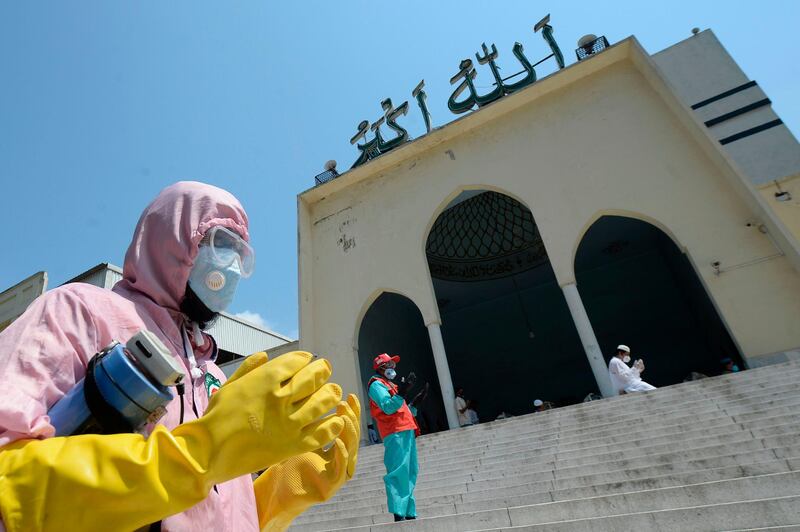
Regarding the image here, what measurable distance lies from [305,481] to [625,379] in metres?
6.04

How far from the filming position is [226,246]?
1290mm

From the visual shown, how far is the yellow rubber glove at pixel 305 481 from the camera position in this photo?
1.22 m

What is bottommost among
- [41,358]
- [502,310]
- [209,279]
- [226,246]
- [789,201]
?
[41,358]

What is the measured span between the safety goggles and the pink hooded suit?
0.02 metres

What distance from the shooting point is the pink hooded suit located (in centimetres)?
72

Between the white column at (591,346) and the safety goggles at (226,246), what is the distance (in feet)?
21.2

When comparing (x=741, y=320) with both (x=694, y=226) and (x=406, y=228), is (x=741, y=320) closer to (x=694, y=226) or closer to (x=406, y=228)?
(x=694, y=226)

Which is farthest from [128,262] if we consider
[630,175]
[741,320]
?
[630,175]

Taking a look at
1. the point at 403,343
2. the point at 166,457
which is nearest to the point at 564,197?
the point at 403,343

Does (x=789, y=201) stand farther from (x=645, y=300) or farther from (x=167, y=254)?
(x=167, y=254)

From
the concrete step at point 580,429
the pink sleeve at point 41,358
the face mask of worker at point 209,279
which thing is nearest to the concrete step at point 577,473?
the concrete step at point 580,429

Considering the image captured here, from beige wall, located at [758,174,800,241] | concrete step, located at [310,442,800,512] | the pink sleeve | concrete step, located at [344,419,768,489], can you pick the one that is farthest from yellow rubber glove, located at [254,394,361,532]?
beige wall, located at [758,174,800,241]

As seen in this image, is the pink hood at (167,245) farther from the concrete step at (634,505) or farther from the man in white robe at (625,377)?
the man in white robe at (625,377)

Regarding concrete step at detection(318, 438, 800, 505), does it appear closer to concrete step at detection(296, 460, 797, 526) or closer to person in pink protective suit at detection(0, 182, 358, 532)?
concrete step at detection(296, 460, 797, 526)
